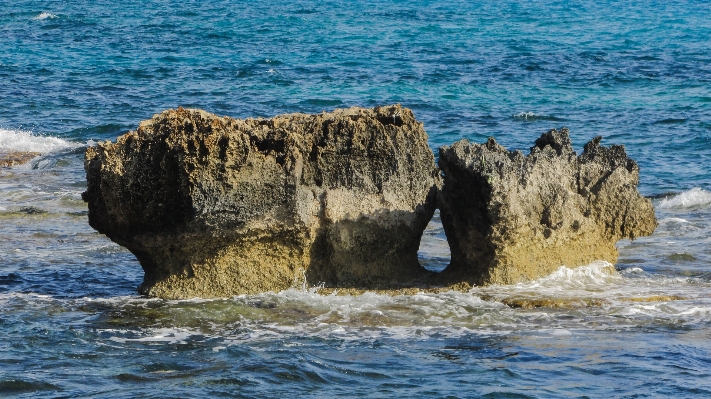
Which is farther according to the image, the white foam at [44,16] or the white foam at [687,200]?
the white foam at [44,16]

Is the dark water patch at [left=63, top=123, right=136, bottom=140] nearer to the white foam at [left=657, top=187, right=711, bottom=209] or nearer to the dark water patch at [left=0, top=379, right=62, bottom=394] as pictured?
the white foam at [left=657, top=187, right=711, bottom=209]

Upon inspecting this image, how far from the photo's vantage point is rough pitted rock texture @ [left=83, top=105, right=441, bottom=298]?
7445mm

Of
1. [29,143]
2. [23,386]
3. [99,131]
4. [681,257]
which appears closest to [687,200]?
[681,257]


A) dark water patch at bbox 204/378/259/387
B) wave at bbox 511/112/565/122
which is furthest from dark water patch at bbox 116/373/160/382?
wave at bbox 511/112/565/122

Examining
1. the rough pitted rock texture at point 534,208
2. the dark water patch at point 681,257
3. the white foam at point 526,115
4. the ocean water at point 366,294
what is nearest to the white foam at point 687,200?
the ocean water at point 366,294

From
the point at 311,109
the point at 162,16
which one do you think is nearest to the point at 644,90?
the point at 311,109

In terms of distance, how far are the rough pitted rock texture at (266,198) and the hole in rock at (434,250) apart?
3.50 ft

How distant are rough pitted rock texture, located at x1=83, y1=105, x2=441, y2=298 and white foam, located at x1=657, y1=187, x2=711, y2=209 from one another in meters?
4.94

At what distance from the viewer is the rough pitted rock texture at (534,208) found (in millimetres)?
7645

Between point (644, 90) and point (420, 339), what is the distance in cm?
1591

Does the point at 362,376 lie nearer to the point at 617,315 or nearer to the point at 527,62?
the point at 617,315

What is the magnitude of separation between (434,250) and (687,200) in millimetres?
3957

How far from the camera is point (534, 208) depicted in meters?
7.84

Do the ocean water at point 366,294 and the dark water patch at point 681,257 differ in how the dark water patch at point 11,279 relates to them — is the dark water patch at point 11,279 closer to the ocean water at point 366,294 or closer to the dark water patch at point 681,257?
the ocean water at point 366,294
